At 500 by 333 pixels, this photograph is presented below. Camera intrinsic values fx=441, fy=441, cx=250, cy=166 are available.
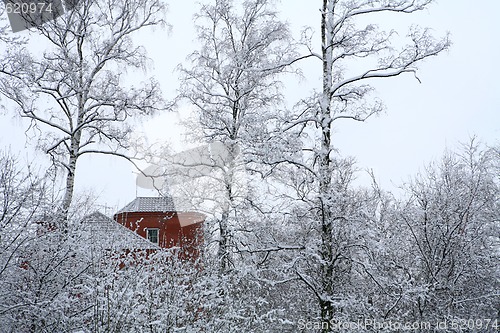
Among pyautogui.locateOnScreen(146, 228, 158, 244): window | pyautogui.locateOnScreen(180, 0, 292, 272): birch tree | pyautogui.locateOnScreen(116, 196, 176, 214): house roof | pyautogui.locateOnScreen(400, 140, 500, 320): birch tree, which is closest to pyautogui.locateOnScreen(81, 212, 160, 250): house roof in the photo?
pyautogui.locateOnScreen(180, 0, 292, 272): birch tree

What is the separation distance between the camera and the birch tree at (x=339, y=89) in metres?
8.82

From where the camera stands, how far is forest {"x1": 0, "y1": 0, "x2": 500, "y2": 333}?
804 centimetres

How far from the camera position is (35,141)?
12453mm

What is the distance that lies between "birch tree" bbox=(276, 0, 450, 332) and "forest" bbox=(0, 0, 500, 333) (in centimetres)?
3

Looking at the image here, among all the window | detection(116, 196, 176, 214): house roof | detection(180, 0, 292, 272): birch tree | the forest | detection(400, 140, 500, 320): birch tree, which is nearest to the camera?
the forest

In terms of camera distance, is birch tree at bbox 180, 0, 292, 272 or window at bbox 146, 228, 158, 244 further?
window at bbox 146, 228, 158, 244

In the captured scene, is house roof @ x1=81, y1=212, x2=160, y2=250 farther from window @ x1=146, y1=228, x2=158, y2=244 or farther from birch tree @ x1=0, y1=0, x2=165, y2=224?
window @ x1=146, y1=228, x2=158, y2=244

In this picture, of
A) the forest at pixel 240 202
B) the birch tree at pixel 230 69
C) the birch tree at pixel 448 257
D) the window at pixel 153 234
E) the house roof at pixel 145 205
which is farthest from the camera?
the window at pixel 153 234

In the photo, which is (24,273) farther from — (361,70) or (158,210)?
(158,210)

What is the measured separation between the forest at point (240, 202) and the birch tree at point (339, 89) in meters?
0.03

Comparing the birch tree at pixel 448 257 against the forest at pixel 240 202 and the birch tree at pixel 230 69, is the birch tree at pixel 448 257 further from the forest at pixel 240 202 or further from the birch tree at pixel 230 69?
the birch tree at pixel 230 69

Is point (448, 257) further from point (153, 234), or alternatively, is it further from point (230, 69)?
→ point (153, 234)

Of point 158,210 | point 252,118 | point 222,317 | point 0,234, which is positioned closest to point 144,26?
point 252,118

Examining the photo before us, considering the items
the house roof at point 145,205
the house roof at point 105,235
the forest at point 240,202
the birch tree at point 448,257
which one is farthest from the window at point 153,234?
the birch tree at point 448,257
